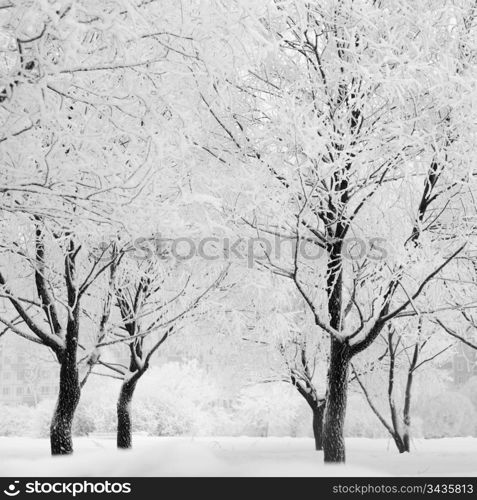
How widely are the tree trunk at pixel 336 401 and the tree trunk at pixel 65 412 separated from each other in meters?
3.76

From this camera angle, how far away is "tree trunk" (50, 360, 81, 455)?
30.2ft

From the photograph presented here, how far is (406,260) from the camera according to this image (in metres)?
7.12

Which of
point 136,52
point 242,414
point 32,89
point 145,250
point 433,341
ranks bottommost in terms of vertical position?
point 242,414

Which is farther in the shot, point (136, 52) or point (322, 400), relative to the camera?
point (322, 400)

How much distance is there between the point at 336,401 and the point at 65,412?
4.02 metres

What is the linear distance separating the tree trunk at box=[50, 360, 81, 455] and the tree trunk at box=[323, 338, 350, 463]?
376 cm

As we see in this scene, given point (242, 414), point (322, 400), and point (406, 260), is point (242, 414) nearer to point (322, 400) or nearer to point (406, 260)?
point (322, 400)

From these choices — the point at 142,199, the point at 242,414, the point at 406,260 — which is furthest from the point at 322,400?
the point at 242,414

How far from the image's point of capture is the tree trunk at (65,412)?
30.2 feet

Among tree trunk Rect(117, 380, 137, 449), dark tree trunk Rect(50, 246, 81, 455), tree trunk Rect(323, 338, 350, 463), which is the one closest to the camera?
tree trunk Rect(323, 338, 350, 463)

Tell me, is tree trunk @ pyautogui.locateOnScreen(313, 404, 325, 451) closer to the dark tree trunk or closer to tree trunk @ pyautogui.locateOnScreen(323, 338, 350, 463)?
tree trunk @ pyautogui.locateOnScreen(323, 338, 350, 463)

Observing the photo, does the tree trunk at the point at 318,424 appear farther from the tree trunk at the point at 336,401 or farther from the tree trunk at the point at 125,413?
the tree trunk at the point at 336,401

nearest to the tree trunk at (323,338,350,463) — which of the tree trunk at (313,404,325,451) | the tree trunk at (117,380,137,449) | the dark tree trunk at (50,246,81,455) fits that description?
the dark tree trunk at (50,246,81,455)

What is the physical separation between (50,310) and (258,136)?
424cm
